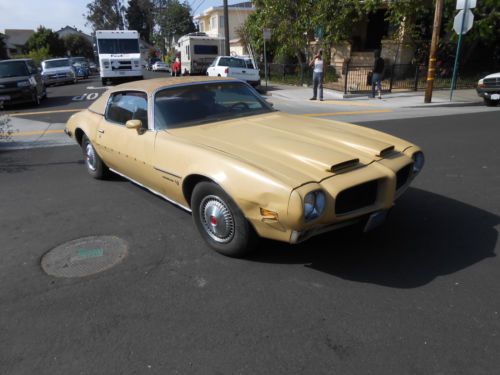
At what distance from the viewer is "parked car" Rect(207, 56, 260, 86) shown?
18.3 metres

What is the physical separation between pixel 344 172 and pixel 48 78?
1056 inches

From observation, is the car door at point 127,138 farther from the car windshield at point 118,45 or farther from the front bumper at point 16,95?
the car windshield at point 118,45

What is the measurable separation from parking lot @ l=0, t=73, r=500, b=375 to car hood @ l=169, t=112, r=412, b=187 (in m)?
0.74

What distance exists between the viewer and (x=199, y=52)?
27.2 metres

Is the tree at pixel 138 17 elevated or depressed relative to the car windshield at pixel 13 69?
elevated

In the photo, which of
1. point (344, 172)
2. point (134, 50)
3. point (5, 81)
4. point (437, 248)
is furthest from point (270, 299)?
point (134, 50)

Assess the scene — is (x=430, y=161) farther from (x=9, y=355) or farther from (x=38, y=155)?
(x=38, y=155)

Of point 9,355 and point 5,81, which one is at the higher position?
point 5,81

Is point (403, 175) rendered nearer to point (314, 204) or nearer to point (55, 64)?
point (314, 204)

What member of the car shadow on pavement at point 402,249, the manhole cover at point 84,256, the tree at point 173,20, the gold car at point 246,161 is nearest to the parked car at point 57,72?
the gold car at point 246,161

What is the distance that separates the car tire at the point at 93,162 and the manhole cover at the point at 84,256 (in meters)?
1.87

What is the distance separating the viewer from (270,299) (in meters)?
2.96

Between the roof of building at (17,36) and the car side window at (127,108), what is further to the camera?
the roof of building at (17,36)

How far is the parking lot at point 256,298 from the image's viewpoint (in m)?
2.39
